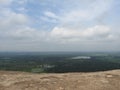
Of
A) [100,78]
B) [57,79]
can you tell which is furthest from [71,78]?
[100,78]

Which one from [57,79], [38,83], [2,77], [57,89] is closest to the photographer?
[57,89]


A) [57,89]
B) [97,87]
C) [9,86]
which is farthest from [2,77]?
[97,87]

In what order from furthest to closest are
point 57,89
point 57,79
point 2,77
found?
1. point 2,77
2. point 57,79
3. point 57,89

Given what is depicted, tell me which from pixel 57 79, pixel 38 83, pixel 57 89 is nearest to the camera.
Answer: pixel 57 89

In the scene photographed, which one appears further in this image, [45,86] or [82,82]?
[82,82]

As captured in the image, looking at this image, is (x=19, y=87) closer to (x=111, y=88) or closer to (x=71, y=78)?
(x=71, y=78)

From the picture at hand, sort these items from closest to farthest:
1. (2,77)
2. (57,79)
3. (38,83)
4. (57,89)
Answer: (57,89) → (38,83) → (57,79) → (2,77)

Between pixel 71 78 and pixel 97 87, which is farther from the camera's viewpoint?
pixel 71 78

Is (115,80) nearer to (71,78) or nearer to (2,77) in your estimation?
(71,78)
